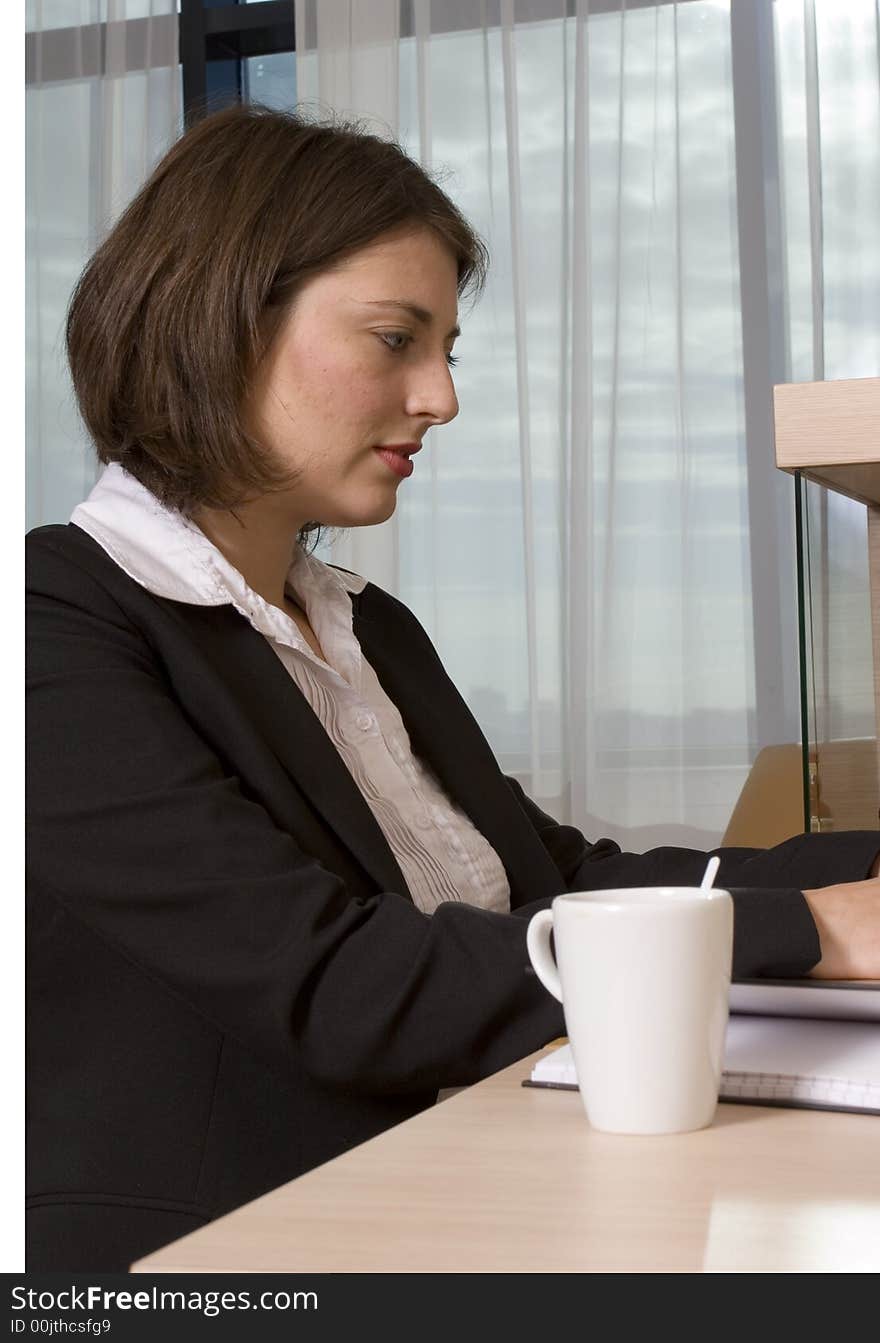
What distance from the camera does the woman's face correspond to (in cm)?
119

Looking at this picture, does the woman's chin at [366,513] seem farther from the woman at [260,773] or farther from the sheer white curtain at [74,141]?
the sheer white curtain at [74,141]

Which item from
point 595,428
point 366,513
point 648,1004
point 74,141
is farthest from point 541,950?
point 74,141

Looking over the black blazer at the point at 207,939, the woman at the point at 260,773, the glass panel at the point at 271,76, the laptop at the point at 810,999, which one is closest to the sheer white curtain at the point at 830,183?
the glass panel at the point at 271,76

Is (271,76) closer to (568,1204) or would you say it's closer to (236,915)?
(236,915)

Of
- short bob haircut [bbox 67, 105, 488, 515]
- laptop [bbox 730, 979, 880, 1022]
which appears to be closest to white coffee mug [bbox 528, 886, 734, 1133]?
laptop [bbox 730, 979, 880, 1022]

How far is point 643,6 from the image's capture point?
10.7ft

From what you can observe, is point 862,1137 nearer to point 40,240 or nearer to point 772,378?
point 772,378

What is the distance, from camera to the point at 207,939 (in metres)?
0.87

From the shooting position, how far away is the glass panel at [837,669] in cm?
115

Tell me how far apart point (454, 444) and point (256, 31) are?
119 cm

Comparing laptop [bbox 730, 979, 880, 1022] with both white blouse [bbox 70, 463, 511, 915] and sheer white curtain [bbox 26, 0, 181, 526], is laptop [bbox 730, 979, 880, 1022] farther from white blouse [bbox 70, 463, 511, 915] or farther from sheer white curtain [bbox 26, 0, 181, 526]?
sheer white curtain [bbox 26, 0, 181, 526]

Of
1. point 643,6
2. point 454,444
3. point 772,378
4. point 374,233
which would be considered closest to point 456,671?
point 454,444

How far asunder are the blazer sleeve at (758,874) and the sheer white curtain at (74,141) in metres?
2.50

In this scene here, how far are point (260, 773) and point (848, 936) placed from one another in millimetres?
402
